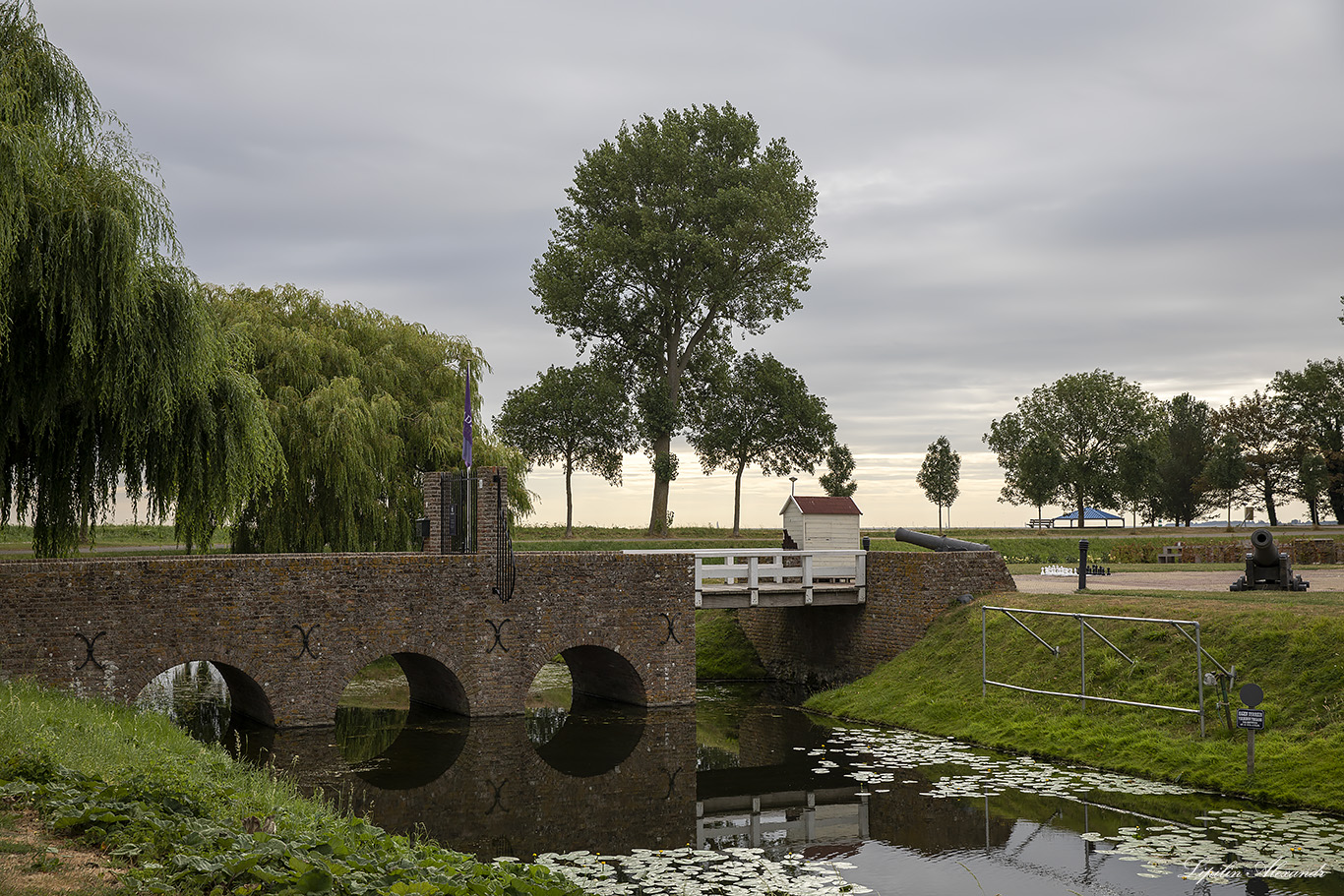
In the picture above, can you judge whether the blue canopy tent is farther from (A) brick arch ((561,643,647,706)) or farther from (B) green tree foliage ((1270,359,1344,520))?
(A) brick arch ((561,643,647,706))

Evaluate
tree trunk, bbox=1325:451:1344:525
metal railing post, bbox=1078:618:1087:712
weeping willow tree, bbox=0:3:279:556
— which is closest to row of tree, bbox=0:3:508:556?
weeping willow tree, bbox=0:3:279:556

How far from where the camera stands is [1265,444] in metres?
62.9

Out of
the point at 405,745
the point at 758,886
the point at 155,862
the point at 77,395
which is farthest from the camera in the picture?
the point at 405,745

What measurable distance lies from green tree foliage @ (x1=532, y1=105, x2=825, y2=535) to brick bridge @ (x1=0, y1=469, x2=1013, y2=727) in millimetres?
18076

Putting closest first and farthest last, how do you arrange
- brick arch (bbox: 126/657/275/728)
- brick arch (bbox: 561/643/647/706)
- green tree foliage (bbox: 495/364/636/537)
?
brick arch (bbox: 126/657/275/728) < brick arch (bbox: 561/643/647/706) < green tree foliage (bbox: 495/364/636/537)

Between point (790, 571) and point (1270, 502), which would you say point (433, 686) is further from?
point (1270, 502)

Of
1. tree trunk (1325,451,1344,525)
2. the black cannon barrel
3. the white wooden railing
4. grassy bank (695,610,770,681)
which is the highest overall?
tree trunk (1325,451,1344,525)

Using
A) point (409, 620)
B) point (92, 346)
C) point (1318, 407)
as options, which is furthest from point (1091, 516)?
point (92, 346)

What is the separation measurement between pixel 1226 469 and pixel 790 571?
161 ft

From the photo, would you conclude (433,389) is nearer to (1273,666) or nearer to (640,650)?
(640,650)

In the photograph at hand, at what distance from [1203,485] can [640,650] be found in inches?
2237

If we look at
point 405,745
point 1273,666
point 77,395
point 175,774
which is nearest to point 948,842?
point 1273,666

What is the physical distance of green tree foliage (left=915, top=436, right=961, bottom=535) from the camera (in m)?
56.1

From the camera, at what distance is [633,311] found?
39719 mm
